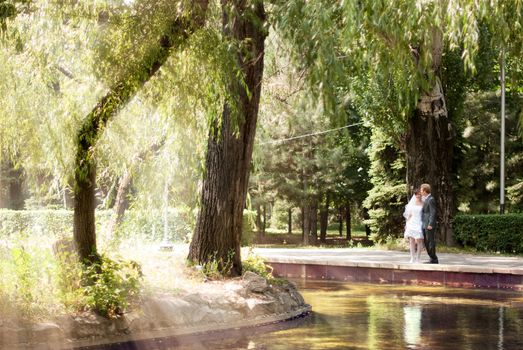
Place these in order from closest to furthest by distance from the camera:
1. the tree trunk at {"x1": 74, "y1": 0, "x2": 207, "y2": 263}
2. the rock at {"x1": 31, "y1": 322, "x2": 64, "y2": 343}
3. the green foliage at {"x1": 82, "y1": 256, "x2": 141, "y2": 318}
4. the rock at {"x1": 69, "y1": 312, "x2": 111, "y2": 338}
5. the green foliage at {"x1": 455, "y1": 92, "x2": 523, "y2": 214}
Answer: the rock at {"x1": 31, "y1": 322, "x2": 64, "y2": 343} → the rock at {"x1": 69, "y1": 312, "x2": 111, "y2": 338} → the green foliage at {"x1": 82, "y1": 256, "x2": 141, "y2": 318} → the tree trunk at {"x1": 74, "y1": 0, "x2": 207, "y2": 263} → the green foliage at {"x1": 455, "y1": 92, "x2": 523, "y2": 214}

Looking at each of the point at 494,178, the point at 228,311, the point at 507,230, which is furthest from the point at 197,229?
the point at 494,178

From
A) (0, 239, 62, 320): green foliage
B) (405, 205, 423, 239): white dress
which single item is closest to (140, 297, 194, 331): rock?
(0, 239, 62, 320): green foliage

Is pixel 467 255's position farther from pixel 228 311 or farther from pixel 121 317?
pixel 121 317

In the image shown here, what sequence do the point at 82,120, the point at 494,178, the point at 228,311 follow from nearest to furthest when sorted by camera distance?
the point at 82,120 < the point at 228,311 < the point at 494,178

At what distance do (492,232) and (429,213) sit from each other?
309 inches

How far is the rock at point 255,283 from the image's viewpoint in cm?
1258

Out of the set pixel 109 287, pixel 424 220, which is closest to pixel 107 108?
pixel 109 287

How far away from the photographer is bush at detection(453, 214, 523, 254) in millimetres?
25328

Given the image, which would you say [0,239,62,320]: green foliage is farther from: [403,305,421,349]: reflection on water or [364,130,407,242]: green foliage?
[364,130,407,242]: green foliage

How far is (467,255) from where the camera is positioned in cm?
2370

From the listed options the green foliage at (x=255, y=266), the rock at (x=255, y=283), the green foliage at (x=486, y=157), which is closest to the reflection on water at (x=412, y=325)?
the rock at (x=255, y=283)

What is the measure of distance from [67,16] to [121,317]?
3.71 metres

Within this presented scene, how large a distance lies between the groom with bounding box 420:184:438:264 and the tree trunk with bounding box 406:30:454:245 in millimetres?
7411

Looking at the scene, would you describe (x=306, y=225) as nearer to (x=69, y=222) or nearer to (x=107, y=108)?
(x=69, y=222)
